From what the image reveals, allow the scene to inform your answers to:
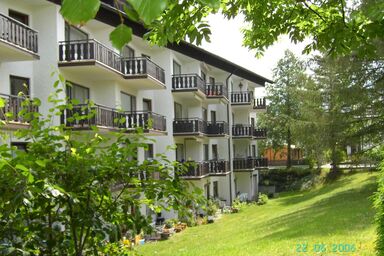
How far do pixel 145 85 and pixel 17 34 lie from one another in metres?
10.0

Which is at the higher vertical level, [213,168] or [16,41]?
[16,41]

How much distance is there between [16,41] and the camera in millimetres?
13445

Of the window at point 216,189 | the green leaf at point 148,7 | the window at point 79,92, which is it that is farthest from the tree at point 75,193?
the window at point 216,189

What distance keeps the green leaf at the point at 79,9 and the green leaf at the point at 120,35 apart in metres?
0.44

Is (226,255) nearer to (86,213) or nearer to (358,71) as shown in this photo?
(86,213)

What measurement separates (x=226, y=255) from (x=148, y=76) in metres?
12.2

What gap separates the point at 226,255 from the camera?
425 inches

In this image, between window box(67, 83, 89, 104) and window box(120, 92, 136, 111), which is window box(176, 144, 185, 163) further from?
window box(67, 83, 89, 104)

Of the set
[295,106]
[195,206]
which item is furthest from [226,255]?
[295,106]

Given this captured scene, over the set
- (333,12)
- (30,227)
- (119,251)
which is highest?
(333,12)

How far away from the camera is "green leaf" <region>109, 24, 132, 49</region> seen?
175cm

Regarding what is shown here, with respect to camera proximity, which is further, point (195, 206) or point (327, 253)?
point (327, 253)

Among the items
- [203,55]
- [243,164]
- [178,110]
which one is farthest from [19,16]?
[243,164]

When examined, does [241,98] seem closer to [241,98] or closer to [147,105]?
[241,98]
